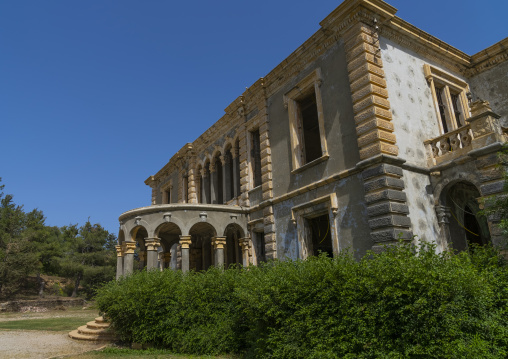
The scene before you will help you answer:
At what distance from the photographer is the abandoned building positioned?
10680 mm

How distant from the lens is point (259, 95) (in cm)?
1670

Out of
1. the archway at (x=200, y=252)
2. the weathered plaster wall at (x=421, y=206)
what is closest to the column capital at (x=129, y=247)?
the archway at (x=200, y=252)

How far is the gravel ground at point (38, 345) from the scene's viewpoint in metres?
9.92

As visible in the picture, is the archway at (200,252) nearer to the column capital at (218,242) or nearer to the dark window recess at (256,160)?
the column capital at (218,242)

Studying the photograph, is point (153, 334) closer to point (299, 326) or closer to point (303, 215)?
point (299, 326)

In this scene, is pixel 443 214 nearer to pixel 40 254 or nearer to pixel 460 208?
pixel 460 208

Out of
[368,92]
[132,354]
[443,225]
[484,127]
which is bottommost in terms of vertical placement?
[132,354]

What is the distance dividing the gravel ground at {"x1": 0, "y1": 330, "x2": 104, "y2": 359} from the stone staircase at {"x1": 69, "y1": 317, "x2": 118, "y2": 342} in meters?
0.28

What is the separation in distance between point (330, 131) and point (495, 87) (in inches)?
284

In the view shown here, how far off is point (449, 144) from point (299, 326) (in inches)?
331

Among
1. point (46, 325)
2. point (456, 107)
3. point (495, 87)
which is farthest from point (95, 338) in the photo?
point (495, 87)

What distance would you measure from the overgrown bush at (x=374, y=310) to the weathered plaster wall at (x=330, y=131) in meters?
5.27

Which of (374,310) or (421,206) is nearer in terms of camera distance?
(374,310)

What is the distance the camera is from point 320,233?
13.9 m
